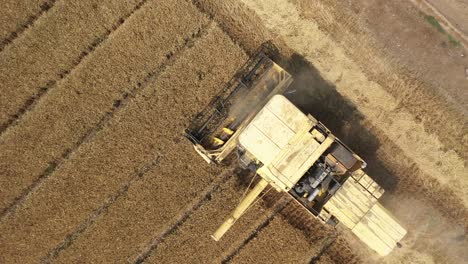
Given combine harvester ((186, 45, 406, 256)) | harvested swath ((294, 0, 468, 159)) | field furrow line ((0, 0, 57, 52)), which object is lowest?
field furrow line ((0, 0, 57, 52))

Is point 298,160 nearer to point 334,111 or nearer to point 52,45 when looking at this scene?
point 334,111

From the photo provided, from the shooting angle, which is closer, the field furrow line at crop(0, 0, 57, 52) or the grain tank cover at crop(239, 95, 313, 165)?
the grain tank cover at crop(239, 95, 313, 165)

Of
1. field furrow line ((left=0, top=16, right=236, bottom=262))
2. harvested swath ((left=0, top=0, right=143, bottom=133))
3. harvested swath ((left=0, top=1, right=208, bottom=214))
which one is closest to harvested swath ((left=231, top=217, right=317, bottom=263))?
field furrow line ((left=0, top=16, right=236, bottom=262))

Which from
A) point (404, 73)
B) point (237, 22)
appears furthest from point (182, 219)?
point (404, 73)

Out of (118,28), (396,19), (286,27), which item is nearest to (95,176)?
(118,28)

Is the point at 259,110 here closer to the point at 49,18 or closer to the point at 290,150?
the point at 290,150

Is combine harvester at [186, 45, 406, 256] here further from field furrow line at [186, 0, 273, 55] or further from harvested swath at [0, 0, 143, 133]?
harvested swath at [0, 0, 143, 133]
